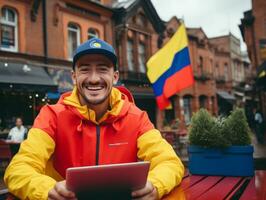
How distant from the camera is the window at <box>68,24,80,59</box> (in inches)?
619

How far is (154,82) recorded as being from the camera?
10539mm

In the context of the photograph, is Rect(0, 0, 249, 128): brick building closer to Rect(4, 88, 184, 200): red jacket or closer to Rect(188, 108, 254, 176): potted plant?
Rect(188, 108, 254, 176): potted plant

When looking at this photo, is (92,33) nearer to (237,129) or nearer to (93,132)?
(237,129)

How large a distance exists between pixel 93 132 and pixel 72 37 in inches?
574

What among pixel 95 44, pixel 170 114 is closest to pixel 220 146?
pixel 95 44

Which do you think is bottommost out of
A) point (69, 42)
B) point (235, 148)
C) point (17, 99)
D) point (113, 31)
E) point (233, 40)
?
point (235, 148)

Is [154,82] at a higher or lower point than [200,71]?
lower

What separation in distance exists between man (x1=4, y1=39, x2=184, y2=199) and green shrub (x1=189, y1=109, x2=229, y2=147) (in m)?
1.65

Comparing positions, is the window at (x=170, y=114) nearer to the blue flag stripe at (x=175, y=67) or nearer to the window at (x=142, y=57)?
the window at (x=142, y=57)

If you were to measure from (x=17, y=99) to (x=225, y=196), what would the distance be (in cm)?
1182

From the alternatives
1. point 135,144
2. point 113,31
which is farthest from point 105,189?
point 113,31

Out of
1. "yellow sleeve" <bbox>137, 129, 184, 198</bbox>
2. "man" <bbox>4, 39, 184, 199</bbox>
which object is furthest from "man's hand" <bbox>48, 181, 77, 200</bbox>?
"yellow sleeve" <bbox>137, 129, 184, 198</bbox>

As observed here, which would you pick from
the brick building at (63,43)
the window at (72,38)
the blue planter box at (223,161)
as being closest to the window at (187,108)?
the brick building at (63,43)

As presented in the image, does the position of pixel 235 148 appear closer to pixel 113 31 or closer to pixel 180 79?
pixel 180 79
